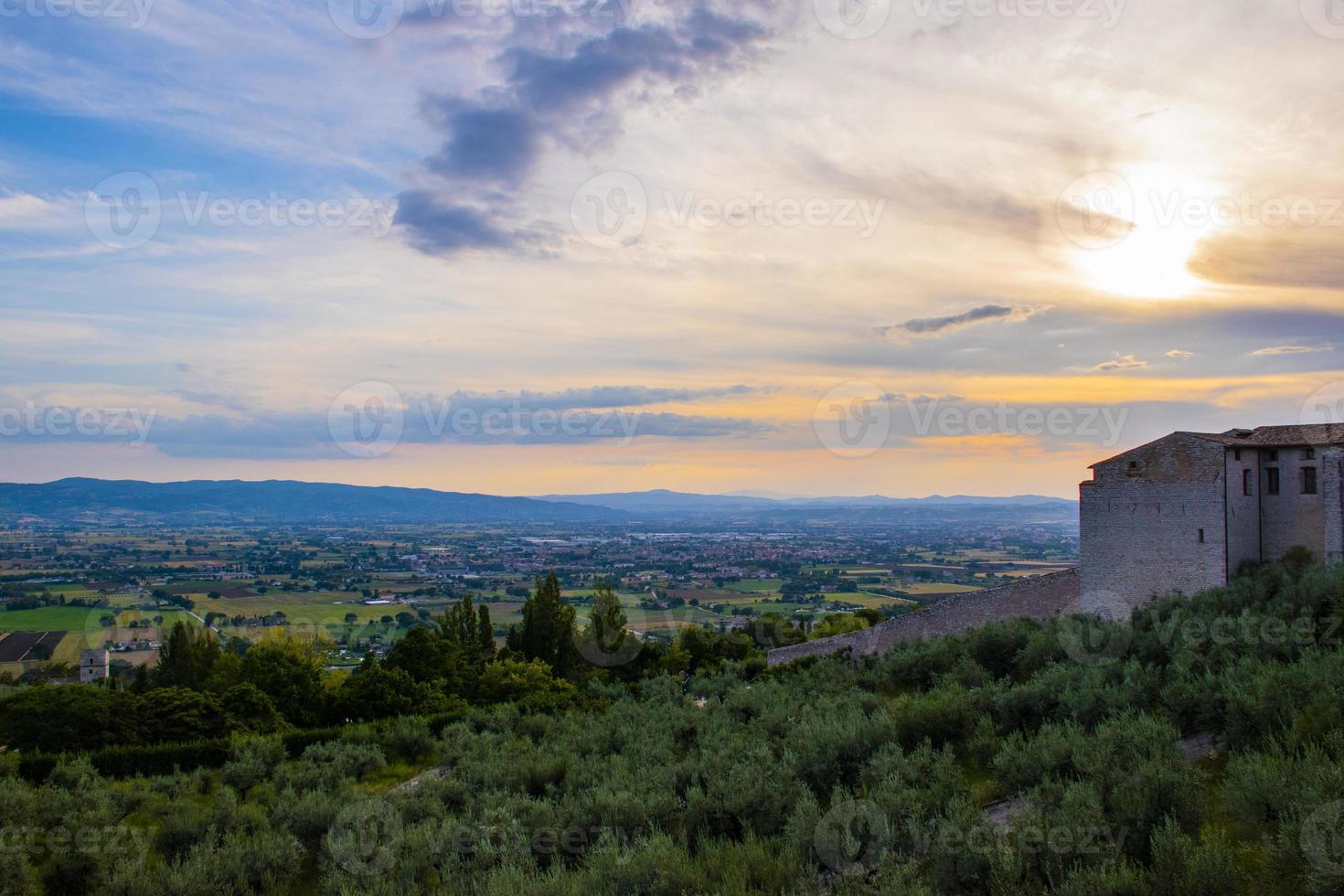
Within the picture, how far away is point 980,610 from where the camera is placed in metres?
24.9

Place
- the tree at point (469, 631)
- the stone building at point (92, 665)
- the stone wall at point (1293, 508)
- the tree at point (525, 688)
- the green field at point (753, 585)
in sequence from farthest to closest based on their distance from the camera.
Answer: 1. the green field at point (753, 585)
2. the stone building at point (92, 665)
3. the tree at point (469, 631)
4. the tree at point (525, 688)
5. the stone wall at point (1293, 508)

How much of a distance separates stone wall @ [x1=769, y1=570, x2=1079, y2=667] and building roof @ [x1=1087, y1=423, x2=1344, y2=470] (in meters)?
4.30

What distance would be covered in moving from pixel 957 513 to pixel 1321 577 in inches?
7039

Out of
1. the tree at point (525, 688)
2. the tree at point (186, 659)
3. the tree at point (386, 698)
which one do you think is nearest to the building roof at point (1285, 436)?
the tree at point (525, 688)

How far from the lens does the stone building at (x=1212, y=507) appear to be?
2072 cm

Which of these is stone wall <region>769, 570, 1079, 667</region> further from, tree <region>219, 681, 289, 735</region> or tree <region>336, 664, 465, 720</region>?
tree <region>219, 681, 289, 735</region>

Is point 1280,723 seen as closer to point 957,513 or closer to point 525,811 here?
point 525,811

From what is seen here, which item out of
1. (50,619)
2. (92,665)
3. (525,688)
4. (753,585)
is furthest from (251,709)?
(753,585)

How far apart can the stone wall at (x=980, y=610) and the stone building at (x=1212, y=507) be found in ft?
4.62

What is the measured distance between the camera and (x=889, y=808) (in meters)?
7.65

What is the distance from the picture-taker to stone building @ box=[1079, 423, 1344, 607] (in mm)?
20719

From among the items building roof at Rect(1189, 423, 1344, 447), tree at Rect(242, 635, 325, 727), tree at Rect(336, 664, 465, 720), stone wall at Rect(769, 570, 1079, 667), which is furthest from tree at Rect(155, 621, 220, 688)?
building roof at Rect(1189, 423, 1344, 447)

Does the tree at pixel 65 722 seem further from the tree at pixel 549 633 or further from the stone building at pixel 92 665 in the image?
the stone building at pixel 92 665

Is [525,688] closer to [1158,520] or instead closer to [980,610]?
[980,610]
